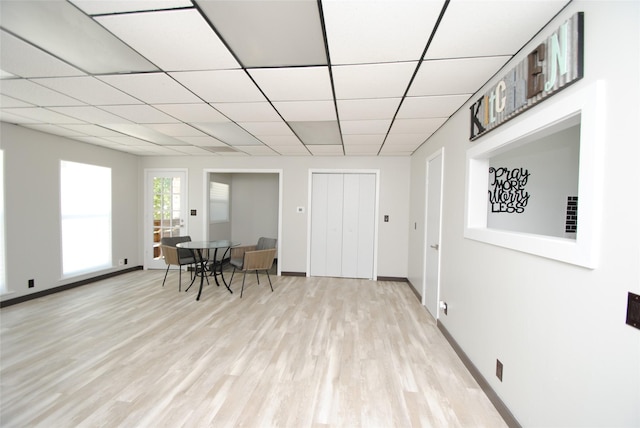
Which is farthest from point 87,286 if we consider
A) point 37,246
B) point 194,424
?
point 194,424

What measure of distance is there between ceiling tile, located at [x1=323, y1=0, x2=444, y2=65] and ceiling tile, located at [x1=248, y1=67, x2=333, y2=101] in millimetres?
264

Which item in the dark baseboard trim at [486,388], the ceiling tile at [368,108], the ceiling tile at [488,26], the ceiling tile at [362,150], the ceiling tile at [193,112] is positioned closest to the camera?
the ceiling tile at [488,26]

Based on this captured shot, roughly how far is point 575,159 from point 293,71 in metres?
2.96

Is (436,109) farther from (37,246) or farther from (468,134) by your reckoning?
(37,246)

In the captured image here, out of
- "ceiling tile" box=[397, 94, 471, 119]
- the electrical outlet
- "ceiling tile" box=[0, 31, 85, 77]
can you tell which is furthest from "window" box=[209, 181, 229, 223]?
the electrical outlet

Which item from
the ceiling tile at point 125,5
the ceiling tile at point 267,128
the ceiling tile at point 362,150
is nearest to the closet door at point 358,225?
the ceiling tile at point 362,150

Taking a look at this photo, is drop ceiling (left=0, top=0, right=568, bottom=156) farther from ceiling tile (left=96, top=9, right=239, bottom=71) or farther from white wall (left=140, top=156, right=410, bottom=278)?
white wall (left=140, top=156, right=410, bottom=278)

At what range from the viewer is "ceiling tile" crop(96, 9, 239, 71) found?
1424 millimetres

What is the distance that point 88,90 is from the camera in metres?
2.36

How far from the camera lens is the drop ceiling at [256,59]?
4.47 ft

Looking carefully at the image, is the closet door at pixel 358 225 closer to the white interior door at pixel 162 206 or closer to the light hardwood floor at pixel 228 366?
the light hardwood floor at pixel 228 366

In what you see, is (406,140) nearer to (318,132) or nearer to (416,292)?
(318,132)

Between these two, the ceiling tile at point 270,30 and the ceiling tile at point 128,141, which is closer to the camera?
the ceiling tile at point 270,30

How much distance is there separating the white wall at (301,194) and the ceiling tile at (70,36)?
3315 mm
